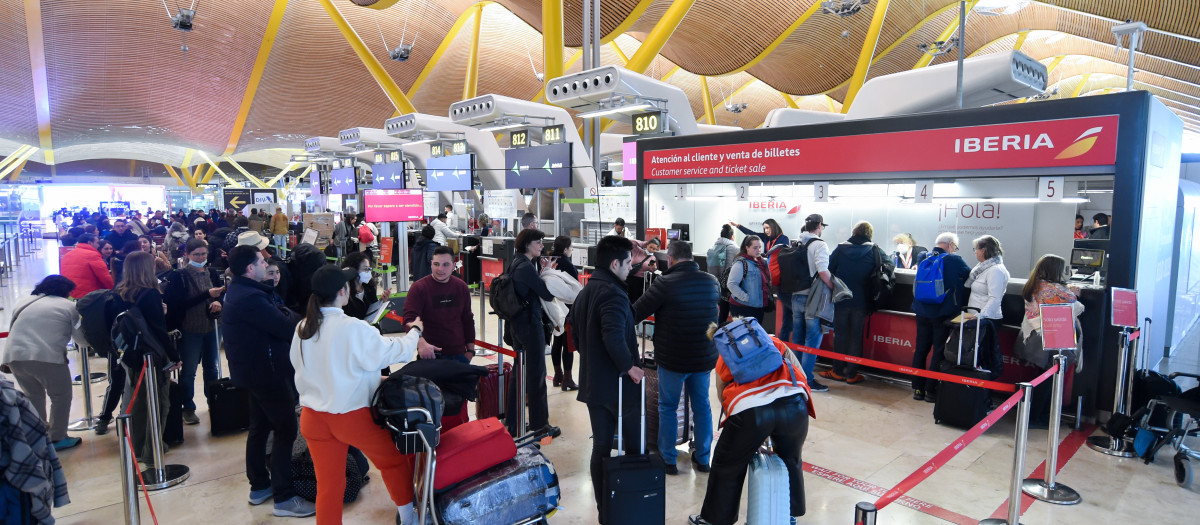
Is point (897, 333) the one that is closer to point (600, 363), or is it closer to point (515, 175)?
point (600, 363)

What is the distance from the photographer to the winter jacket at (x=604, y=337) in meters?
3.38

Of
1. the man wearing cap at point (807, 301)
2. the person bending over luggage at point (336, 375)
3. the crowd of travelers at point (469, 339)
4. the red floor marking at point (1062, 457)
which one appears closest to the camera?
the person bending over luggage at point (336, 375)

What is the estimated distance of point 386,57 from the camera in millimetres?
26219

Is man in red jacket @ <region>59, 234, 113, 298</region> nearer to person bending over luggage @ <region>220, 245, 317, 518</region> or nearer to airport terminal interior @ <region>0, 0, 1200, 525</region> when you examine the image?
airport terminal interior @ <region>0, 0, 1200, 525</region>

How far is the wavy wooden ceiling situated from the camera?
19469mm

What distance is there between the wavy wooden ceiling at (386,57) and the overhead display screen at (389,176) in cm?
633

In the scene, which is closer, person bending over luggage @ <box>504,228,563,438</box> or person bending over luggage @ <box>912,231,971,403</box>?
person bending over luggage @ <box>504,228,563,438</box>

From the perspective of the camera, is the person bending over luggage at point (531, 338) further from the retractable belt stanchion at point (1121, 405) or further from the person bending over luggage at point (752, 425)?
the retractable belt stanchion at point (1121, 405)

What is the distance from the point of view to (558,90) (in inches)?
310

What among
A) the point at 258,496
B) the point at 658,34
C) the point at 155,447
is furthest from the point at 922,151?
the point at 658,34

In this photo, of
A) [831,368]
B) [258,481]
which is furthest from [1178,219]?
[258,481]

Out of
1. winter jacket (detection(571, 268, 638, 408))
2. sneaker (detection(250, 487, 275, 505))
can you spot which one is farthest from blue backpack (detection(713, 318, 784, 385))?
sneaker (detection(250, 487, 275, 505))

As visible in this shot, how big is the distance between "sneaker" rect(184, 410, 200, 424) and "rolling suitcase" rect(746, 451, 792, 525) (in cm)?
444

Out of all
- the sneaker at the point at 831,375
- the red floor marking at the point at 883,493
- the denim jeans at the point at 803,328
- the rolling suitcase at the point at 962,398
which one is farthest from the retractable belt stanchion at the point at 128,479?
the sneaker at the point at 831,375
